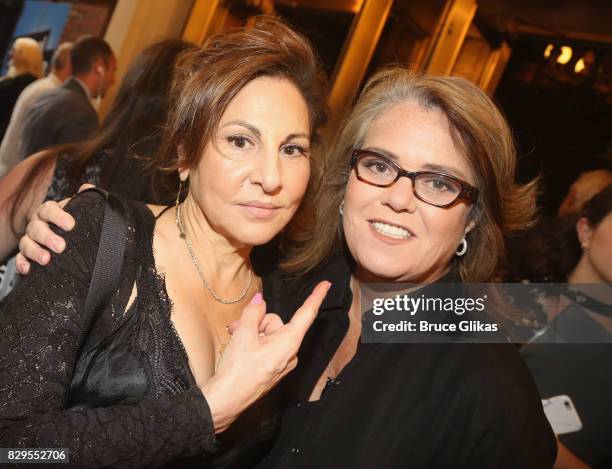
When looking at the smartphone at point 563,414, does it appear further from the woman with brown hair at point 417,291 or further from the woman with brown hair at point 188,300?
the woman with brown hair at point 188,300

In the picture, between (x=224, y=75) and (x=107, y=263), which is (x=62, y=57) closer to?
(x=224, y=75)

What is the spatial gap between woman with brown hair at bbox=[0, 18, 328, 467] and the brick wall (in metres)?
1.89

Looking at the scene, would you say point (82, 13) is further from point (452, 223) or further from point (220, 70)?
point (452, 223)

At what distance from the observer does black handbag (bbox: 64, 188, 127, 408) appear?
1.24 metres

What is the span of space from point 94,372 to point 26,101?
7.18ft

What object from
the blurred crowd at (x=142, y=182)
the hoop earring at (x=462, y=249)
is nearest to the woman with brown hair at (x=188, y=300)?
the blurred crowd at (x=142, y=182)

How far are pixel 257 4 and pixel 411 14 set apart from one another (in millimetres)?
1308

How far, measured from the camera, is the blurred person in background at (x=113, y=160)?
2.04 meters

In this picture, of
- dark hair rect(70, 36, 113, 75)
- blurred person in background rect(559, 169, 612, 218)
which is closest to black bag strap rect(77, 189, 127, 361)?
dark hair rect(70, 36, 113, 75)

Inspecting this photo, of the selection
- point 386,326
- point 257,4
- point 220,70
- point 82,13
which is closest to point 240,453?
point 386,326

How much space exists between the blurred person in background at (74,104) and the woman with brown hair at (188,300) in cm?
131

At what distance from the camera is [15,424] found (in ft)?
3.72

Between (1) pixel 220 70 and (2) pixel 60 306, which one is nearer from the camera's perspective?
(2) pixel 60 306

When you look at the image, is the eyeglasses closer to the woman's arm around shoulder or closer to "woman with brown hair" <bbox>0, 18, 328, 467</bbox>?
"woman with brown hair" <bbox>0, 18, 328, 467</bbox>
